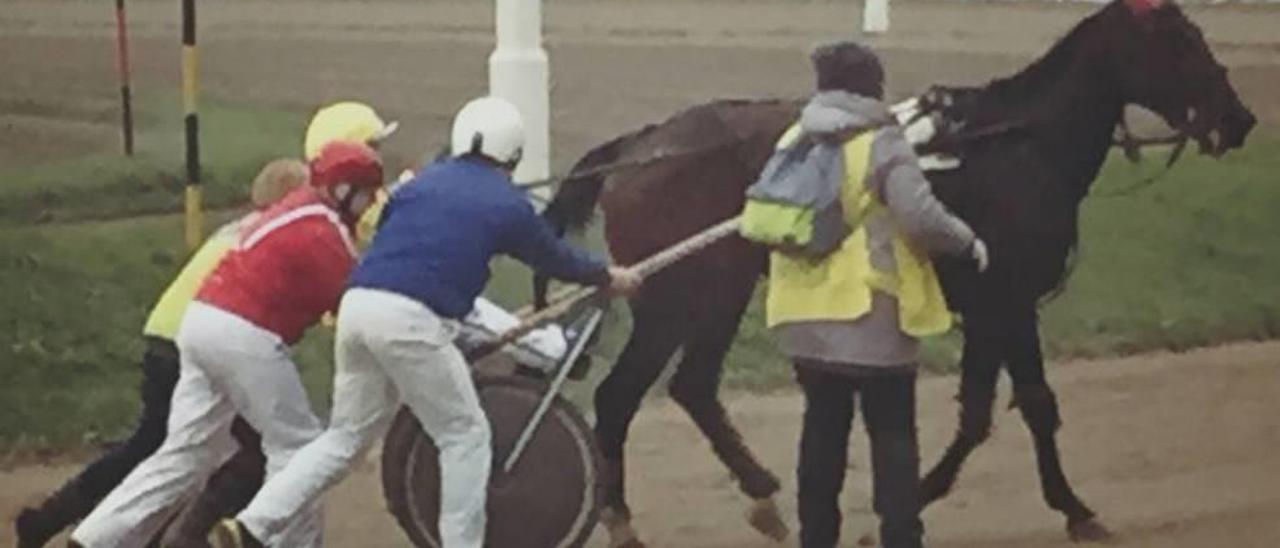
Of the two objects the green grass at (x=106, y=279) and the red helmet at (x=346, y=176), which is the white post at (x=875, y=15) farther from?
the red helmet at (x=346, y=176)

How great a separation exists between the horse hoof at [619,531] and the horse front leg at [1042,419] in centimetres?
126

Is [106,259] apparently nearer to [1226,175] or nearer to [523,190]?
[523,190]

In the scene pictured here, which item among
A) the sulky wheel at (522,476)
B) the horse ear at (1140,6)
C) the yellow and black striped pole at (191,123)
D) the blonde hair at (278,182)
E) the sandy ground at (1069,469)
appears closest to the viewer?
the sulky wheel at (522,476)

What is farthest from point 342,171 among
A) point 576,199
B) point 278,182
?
point 576,199

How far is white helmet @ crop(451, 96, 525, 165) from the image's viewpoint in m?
7.84

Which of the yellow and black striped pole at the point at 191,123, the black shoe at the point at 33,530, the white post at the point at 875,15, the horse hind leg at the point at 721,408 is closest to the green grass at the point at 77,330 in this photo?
the yellow and black striped pole at the point at 191,123

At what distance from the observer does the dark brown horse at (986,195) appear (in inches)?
356

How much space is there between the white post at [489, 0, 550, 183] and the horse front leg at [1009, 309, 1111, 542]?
2.43 metres

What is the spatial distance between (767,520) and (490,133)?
206 centimetres

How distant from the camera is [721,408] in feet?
31.2

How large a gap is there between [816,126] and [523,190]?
0.86 m

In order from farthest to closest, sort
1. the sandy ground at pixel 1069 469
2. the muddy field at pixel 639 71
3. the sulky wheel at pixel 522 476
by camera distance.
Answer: the muddy field at pixel 639 71, the sandy ground at pixel 1069 469, the sulky wheel at pixel 522 476

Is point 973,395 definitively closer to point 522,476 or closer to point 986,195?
point 986,195

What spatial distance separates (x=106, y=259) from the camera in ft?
36.6
